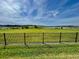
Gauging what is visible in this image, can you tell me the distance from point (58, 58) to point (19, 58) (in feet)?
9.37

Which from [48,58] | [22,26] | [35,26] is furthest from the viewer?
[35,26]

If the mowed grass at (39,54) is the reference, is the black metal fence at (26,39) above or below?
above

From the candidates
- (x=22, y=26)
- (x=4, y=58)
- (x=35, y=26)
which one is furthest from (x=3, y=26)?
(x=4, y=58)

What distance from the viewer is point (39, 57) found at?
12.8 m

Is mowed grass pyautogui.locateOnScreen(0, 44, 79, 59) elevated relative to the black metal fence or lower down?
lower down

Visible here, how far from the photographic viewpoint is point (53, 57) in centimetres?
1274

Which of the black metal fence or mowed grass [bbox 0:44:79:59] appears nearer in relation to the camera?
mowed grass [bbox 0:44:79:59]

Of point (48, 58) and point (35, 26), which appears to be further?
point (35, 26)

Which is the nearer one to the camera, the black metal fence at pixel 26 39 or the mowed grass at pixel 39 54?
the mowed grass at pixel 39 54

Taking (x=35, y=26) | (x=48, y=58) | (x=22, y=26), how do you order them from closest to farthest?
(x=48, y=58) < (x=22, y=26) < (x=35, y=26)

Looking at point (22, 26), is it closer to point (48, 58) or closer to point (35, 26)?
point (35, 26)

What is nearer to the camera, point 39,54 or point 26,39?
point 39,54

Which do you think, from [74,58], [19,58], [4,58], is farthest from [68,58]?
[4,58]

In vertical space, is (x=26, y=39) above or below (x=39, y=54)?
above
